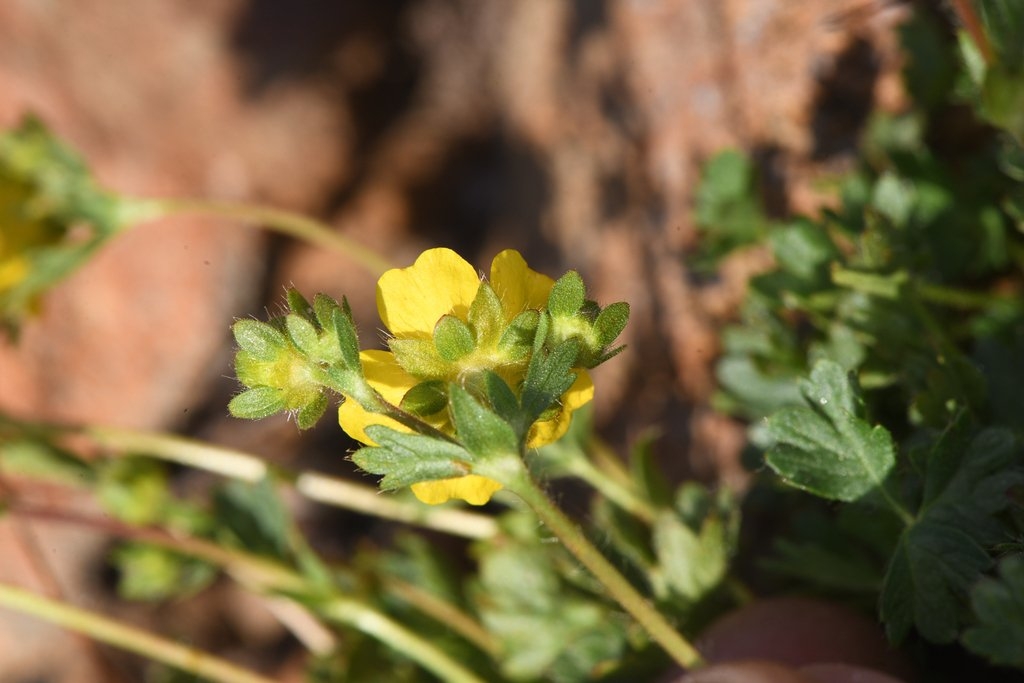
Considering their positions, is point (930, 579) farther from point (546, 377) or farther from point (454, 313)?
point (454, 313)

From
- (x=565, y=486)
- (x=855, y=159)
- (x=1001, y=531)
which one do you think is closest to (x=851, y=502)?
(x=1001, y=531)

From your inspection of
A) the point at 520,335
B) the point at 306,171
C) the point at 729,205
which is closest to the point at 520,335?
the point at 520,335

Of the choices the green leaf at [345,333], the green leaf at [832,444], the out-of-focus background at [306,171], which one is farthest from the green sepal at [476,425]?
the out-of-focus background at [306,171]

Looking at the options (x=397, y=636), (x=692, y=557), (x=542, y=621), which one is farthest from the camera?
(x=397, y=636)

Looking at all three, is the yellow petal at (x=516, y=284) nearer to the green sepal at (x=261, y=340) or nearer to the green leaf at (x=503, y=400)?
the green leaf at (x=503, y=400)

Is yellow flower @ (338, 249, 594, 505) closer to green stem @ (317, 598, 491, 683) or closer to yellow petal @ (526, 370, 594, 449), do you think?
yellow petal @ (526, 370, 594, 449)

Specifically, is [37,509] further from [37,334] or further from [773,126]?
[773,126]
